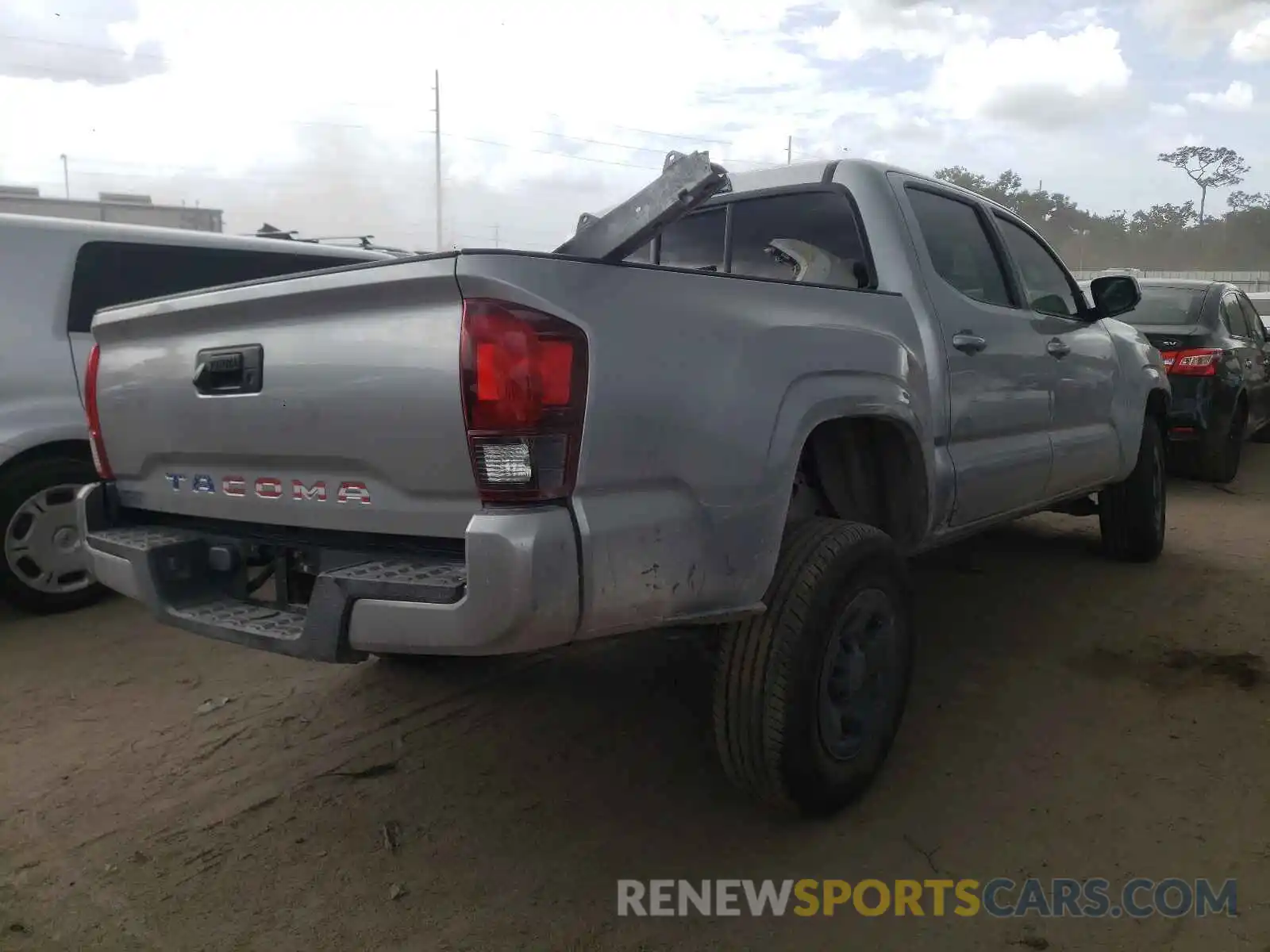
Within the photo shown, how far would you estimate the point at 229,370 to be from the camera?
7.84 ft

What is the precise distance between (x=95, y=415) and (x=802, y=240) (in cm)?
242

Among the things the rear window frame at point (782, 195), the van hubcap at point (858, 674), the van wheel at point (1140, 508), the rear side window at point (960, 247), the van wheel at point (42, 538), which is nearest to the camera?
the van hubcap at point (858, 674)

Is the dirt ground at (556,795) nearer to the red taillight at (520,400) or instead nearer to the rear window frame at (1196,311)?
the red taillight at (520,400)

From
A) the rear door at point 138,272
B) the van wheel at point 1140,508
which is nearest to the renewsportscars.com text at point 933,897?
the rear door at point 138,272

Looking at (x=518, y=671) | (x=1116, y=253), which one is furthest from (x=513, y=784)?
(x=1116, y=253)

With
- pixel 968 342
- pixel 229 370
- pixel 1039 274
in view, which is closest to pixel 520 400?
pixel 229 370

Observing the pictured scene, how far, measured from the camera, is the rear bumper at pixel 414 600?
6.04 feet

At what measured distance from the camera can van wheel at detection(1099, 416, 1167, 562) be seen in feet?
16.9

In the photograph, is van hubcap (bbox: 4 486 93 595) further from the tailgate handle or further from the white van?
the tailgate handle

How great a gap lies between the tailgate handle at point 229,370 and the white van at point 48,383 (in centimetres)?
211

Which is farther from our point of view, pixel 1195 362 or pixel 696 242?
pixel 1195 362

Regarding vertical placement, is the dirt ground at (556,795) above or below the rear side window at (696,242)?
below

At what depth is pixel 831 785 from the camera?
8.43 feet

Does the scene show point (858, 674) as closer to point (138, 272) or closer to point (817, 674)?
point (817, 674)
